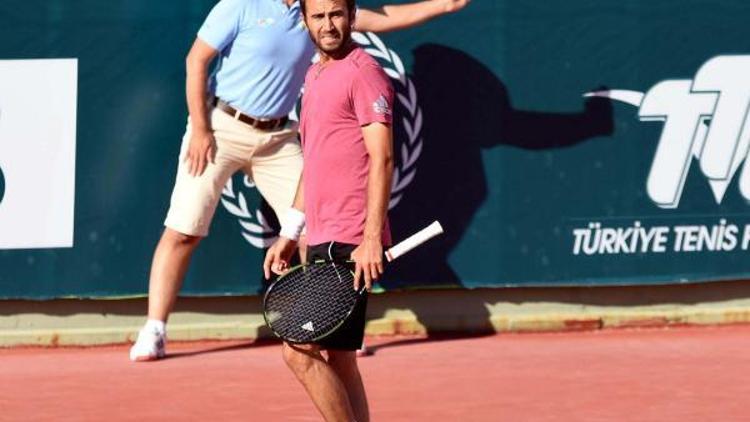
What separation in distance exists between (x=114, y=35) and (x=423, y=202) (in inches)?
68.7

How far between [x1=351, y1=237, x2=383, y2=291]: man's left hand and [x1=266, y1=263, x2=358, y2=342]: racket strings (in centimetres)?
9

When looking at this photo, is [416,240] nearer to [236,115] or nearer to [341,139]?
[341,139]

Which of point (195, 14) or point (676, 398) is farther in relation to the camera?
point (195, 14)

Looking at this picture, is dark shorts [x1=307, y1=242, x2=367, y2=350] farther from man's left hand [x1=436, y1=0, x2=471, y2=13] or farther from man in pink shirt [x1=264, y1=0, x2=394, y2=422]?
man's left hand [x1=436, y1=0, x2=471, y2=13]

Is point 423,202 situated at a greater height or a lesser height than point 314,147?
lesser

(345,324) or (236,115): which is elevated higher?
(345,324)

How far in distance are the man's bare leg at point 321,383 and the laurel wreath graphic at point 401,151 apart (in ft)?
9.60

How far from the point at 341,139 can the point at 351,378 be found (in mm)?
880

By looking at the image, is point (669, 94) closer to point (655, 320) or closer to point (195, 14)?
point (655, 320)

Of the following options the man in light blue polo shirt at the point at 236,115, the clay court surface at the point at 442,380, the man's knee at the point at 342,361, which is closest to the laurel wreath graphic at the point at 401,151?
the man in light blue polo shirt at the point at 236,115

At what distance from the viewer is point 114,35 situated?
29.6 ft

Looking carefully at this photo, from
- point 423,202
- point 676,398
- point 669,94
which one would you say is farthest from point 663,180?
point 676,398

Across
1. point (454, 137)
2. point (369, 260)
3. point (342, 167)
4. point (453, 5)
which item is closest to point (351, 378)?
point (369, 260)

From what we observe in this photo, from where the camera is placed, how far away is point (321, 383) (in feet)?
20.7
